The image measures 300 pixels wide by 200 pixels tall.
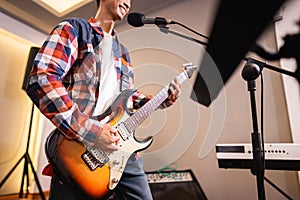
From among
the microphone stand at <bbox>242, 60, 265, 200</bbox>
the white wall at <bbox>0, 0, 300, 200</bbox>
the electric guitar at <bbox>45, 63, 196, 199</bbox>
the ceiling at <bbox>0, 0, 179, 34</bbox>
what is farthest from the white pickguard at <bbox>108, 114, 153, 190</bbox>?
the ceiling at <bbox>0, 0, 179, 34</bbox>

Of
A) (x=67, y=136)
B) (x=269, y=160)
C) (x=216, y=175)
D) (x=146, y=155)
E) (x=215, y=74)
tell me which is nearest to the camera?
(x=67, y=136)

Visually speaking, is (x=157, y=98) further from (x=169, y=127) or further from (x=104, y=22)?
(x=169, y=127)

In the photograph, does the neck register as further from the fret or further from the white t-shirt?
the fret

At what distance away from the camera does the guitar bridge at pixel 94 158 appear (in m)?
0.54

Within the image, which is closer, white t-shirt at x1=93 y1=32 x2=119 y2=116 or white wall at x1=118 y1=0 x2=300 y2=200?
white t-shirt at x1=93 y1=32 x2=119 y2=116

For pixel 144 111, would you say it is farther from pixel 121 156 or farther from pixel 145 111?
pixel 121 156

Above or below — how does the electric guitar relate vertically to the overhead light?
below

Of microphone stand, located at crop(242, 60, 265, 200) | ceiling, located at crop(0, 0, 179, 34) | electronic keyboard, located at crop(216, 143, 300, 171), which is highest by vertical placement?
ceiling, located at crop(0, 0, 179, 34)

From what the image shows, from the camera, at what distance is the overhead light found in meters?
1.81

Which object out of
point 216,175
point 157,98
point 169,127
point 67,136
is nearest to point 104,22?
point 157,98

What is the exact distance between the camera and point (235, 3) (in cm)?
149

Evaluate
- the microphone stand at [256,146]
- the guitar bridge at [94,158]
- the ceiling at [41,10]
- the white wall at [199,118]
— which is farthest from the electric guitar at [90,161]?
the ceiling at [41,10]

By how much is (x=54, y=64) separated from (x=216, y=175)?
1149 millimetres

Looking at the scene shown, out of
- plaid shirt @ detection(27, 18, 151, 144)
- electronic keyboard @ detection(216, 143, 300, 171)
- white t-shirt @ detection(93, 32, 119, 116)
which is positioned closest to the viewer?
plaid shirt @ detection(27, 18, 151, 144)
